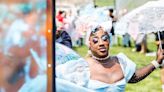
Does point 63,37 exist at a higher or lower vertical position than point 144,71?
higher

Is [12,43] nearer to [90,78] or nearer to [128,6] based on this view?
[90,78]

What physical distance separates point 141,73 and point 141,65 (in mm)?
65

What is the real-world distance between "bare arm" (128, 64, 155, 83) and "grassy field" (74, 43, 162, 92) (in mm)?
28

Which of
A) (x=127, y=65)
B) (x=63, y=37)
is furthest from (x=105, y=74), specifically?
(x=63, y=37)

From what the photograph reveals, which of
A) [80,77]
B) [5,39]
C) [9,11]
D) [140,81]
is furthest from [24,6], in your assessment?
[140,81]

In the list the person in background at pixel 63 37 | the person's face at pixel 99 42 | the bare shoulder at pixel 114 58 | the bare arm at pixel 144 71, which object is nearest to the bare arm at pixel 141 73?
the bare arm at pixel 144 71

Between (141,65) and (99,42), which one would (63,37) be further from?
(141,65)

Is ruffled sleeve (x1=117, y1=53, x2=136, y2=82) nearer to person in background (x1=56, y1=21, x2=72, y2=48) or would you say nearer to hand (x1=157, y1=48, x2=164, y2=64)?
hand (x1=157, y1=48, x2=164, y2=64)

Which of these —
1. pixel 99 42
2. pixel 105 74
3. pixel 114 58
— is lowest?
pixel 105 74

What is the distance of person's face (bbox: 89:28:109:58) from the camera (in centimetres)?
293

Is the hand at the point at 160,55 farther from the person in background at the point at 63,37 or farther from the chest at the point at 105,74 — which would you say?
the person in background at the point at 63,37

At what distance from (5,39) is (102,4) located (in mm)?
794

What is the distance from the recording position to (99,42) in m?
2.94

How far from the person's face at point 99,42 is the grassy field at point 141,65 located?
2.2 inches
